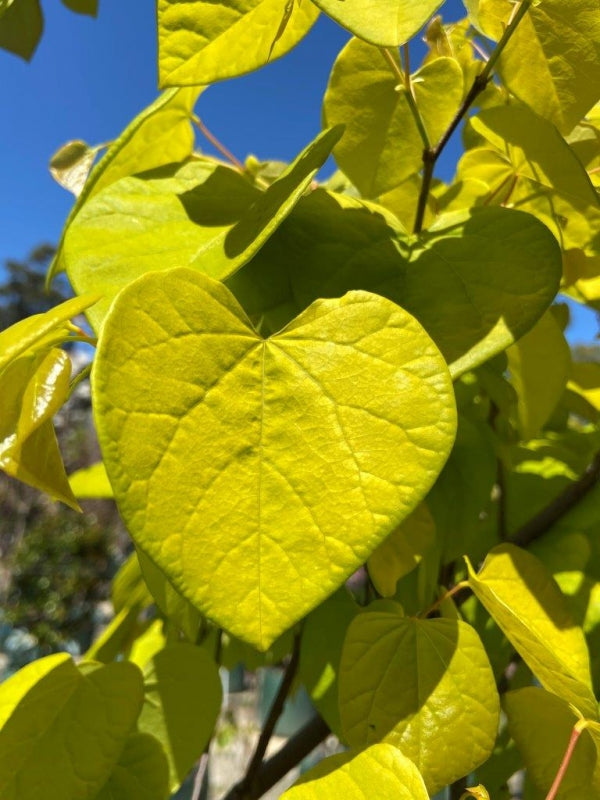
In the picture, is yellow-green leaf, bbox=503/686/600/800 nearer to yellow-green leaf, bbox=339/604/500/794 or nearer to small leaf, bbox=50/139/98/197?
yellow-green leaf, bbox=339/604/500/794

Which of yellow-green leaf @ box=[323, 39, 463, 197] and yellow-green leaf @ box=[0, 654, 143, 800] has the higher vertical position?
yellow-green leaf @ box=[323, 39, 463, 197]

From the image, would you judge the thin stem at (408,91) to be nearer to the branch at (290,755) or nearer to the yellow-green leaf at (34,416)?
the yellow-green leaf at (34,416)

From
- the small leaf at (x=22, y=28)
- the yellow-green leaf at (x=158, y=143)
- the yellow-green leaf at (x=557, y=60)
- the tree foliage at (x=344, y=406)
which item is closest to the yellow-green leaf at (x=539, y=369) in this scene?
the tree foliage at (x=344, y=406)

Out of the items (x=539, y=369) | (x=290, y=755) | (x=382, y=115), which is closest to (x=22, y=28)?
(x=382, y=115)

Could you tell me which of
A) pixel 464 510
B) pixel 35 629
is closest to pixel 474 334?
pixel 464 510

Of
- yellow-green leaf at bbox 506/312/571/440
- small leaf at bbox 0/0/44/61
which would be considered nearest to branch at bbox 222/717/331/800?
yellow-green leaf at bbox 506/312/571/440

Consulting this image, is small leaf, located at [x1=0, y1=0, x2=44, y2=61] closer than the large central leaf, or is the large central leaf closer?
the large central leaf

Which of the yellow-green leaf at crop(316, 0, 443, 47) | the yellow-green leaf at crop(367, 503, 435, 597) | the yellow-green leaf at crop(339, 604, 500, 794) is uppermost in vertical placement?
the yellow-green leaf at crop(316, 0, 443, 47)
